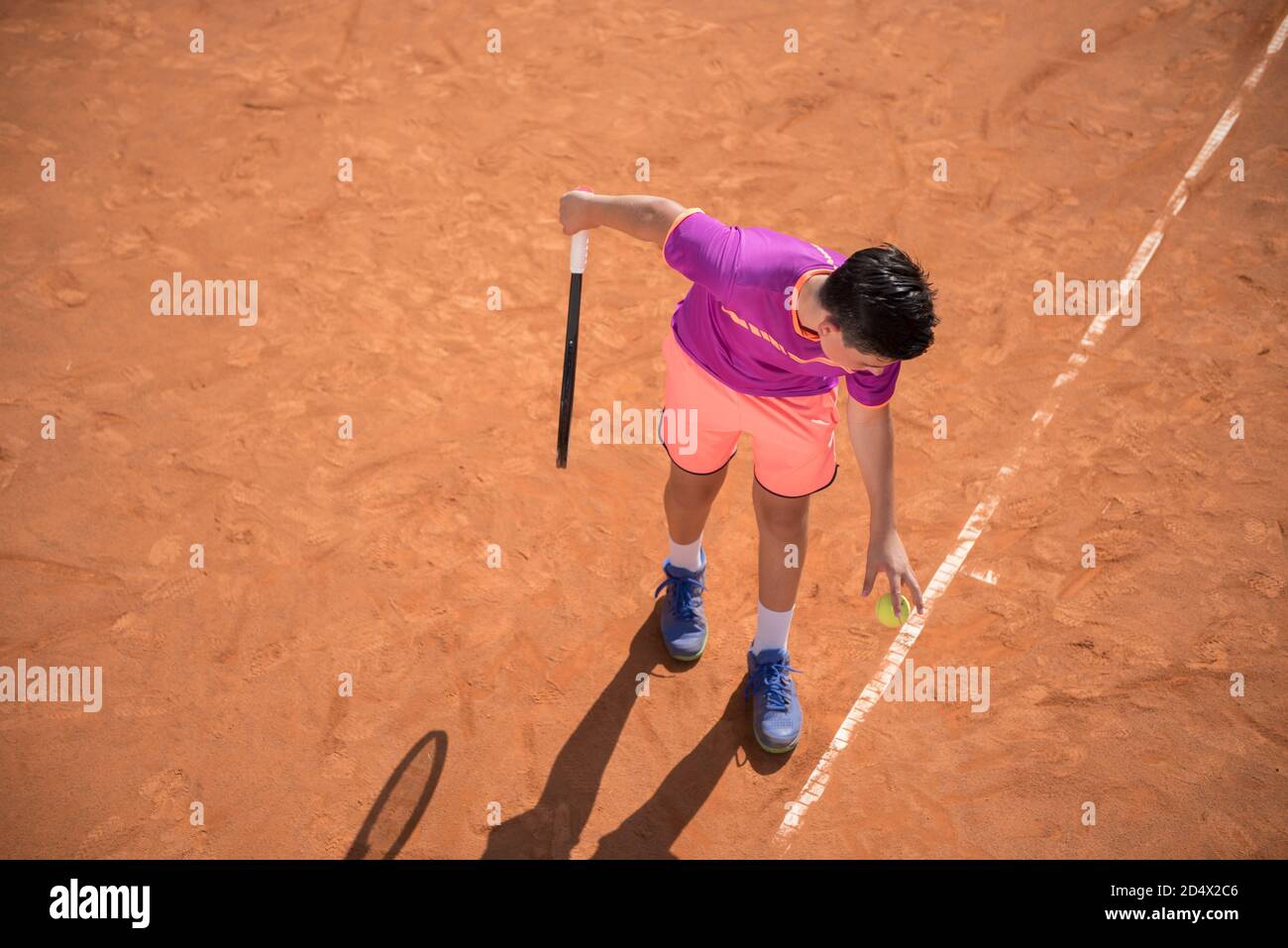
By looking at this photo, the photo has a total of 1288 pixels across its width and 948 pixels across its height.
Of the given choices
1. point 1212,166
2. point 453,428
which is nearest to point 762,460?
point 453,428

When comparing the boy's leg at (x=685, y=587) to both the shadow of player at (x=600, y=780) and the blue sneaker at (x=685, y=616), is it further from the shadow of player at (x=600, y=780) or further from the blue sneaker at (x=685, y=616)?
the shadow of player at (x=600, y=780)

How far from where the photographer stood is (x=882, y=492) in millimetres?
3986

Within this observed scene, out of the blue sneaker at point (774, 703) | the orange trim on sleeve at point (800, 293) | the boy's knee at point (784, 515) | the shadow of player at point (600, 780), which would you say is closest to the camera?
the orange trim on sleeve at point (800, 293)

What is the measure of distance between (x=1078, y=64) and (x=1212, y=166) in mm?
1624

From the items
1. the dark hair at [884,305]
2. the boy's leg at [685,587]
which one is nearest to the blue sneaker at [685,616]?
the boy's leg at [685,587]

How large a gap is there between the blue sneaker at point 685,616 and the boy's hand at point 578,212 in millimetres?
1773

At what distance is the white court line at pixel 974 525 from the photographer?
4.82 metres

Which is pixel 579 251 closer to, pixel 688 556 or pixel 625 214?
pixel 625 214

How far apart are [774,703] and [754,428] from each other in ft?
4.47

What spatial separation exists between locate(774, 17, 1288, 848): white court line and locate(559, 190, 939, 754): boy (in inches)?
8.8
